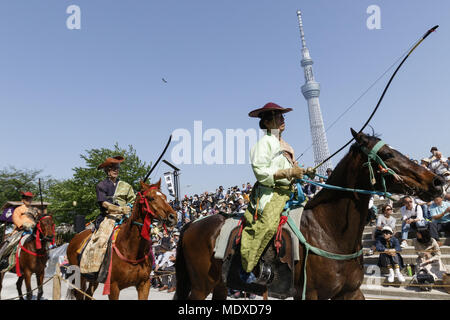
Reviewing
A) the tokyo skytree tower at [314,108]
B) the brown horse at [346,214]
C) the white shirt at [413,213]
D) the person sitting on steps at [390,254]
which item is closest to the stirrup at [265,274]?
the brown horse at [346,214]

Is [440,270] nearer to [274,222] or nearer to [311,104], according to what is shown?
[274,222]

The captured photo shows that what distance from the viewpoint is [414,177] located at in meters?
3.47

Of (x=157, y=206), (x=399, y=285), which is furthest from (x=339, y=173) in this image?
(x=399, y=285)

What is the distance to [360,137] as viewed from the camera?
3760 millimetres

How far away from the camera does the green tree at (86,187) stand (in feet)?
118

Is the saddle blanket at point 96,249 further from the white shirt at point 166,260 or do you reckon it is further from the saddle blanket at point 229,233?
the white shirt at point 166,260

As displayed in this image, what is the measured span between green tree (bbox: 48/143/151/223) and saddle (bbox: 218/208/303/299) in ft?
107

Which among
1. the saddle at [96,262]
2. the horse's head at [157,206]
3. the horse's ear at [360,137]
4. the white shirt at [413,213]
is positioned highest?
the horse's ear at [360,137]

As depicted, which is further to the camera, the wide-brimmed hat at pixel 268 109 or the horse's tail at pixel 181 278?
the horse's tail at pixel 181 278

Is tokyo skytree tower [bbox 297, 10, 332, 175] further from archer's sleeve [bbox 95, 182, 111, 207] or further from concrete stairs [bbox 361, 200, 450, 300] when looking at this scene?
archer's sleeve [bbox 95, 182, 111, 207]

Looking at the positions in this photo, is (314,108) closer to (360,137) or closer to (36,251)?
(36,251)
